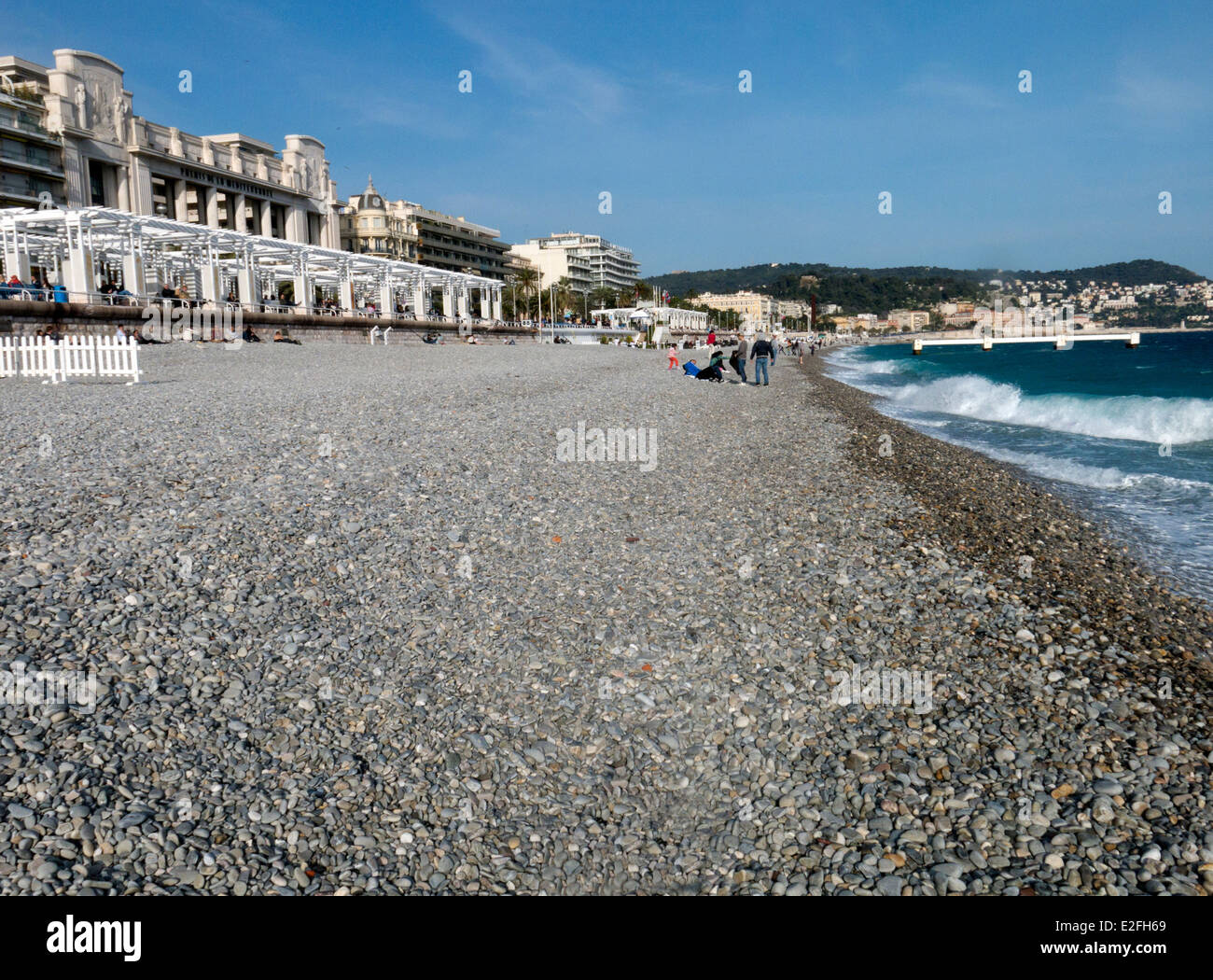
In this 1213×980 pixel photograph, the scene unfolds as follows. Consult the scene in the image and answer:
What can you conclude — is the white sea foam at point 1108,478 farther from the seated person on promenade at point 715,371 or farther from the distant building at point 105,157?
the distant building at point 105,157

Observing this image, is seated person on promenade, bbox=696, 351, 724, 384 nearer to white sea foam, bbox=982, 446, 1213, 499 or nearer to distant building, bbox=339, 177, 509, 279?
white sea foam, bbox=982, 446, 1213, 499

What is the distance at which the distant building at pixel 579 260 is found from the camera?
166250mm

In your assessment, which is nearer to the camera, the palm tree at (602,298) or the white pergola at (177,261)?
the white pergola at (177,261)

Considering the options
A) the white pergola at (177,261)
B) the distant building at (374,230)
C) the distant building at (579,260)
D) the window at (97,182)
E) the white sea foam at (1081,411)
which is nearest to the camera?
the white sea foam at (1081,411)

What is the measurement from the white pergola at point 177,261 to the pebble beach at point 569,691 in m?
24.4

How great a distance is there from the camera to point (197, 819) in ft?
11.2

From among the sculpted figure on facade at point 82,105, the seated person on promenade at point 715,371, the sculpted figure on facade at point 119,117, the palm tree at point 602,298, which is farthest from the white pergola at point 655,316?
the seated person on promenade at point 715,371

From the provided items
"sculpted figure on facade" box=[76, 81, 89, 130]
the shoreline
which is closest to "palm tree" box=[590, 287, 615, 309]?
"sculpted figure on facade" box=[76, 81, 89, 130]

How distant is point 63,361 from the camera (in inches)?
698

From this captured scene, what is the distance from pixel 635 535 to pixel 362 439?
212 inches

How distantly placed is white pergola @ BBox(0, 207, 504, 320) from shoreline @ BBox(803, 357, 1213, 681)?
28.9 meters

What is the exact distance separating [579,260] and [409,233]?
68791 mm

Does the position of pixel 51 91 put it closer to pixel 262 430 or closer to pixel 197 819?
pixel 262 430
